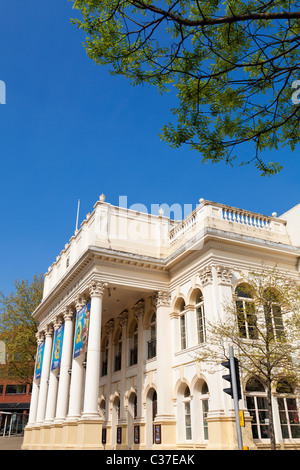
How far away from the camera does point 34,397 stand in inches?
1163

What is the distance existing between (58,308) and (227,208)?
13.0 m

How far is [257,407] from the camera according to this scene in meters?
16.7

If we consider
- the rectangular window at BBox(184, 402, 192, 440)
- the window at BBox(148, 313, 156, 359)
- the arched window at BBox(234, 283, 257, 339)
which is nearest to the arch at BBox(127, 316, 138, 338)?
the window at BBox(148, 313, 156, 359)

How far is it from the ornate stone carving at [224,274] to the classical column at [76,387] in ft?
25.1

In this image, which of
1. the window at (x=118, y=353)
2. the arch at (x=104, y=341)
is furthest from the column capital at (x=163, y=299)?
the arch at (x=104, y=341)

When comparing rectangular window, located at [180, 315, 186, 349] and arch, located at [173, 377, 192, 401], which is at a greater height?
rectangular window, located at [180, 315, 186, 349]

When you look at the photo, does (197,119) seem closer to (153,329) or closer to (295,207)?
(295,207)

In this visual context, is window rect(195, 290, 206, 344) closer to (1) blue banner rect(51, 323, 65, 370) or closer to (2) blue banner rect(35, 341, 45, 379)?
(1) blue banner rect(51, 323, 65, 370)

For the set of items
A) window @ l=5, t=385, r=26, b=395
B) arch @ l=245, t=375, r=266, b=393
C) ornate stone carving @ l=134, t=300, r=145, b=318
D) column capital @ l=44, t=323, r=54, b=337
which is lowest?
arch @ l=245, t=375, r=266, b=393

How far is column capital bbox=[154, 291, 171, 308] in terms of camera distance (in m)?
21.4

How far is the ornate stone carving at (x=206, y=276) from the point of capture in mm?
18067

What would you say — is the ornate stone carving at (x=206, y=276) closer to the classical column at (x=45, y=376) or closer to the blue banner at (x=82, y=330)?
the blue banner at (x=82, y=330)

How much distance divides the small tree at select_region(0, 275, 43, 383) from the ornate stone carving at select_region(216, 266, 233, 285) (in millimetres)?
22579

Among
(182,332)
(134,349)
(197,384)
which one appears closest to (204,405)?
(197,384)
